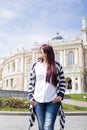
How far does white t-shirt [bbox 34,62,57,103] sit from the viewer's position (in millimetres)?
4934

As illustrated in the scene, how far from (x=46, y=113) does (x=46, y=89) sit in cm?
41

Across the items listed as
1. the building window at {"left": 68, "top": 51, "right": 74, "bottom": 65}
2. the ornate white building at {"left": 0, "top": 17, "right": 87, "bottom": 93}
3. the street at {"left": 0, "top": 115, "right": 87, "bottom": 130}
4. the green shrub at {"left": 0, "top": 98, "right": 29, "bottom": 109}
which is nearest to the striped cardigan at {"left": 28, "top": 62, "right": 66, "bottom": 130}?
the street at {"left": 0, "top": 115, "right": 87, "bottom": 130}

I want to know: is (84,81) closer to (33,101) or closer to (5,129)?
(5,129)

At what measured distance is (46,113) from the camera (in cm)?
489

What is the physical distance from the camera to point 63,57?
Answer: 243 feet

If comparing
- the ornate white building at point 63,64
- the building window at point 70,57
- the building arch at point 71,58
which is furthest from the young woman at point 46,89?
the building window at point 70,57

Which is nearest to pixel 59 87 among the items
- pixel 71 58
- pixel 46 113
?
pixel 46 113

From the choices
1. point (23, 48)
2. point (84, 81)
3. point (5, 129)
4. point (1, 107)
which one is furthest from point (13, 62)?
point (5, 129)

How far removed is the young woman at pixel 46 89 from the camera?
16.0ft

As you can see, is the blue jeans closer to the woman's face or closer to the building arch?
the woman's face

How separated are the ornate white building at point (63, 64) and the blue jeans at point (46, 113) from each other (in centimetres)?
6024

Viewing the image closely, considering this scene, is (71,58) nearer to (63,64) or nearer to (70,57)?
(70,57)

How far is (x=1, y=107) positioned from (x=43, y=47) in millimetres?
16288

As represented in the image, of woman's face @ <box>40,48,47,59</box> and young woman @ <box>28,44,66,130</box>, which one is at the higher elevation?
woman's face @ <box>40,48,47,59</box>
